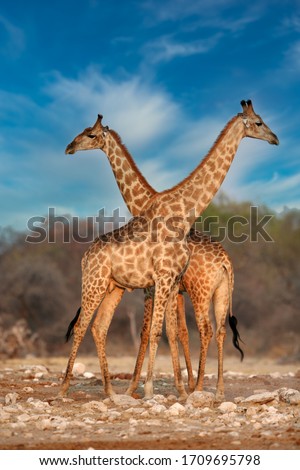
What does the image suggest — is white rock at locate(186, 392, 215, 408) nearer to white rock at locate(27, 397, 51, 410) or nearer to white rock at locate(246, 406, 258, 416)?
white rock at locate(246, 406, 258, 416)

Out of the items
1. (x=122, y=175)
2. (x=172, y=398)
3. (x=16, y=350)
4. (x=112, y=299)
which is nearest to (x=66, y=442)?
(x=172, y=398)

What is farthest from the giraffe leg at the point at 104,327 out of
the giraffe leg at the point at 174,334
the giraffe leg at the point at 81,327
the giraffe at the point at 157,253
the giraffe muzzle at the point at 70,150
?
the giraffe muzzle at the point at 70,150

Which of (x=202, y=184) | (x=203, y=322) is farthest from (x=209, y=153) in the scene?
(x=203, y=322)

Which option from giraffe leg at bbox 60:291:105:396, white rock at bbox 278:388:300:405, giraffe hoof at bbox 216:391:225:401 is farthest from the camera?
giraffe leg at bbox 60:291:105:396

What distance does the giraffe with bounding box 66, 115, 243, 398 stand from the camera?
30.7 ft

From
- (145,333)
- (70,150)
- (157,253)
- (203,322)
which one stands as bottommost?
(145,333)

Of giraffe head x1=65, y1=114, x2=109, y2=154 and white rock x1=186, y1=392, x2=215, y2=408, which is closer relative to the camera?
white rock x1=186, y1=392, x2=215, y2=408

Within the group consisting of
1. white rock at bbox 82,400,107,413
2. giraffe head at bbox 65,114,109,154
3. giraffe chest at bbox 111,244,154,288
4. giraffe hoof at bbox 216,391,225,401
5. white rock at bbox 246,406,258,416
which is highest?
giraffe head at bbox 65,114,109,154

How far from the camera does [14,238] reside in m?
34.0

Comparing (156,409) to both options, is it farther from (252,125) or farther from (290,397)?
(252,125)

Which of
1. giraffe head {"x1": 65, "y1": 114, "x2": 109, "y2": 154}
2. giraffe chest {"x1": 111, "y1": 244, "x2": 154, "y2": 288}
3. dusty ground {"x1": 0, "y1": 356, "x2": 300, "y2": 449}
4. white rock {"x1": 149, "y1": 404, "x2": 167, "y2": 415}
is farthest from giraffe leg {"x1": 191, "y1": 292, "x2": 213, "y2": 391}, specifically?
giraffe head {"x1": 65, "y1": 114, "x2": 109, "y2": 154}

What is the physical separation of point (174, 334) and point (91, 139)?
282cm

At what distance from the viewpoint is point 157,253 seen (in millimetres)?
8953

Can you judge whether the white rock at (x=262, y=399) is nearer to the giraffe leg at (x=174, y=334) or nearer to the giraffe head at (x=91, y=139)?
the giraffe leg at (x=174, y=334)
